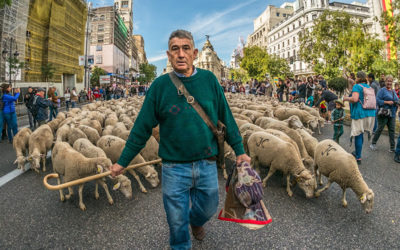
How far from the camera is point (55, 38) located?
32.0m

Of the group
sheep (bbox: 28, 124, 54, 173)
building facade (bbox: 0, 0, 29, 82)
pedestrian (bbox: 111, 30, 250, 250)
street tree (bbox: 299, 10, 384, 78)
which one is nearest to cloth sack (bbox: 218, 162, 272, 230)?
pedestrian (bbox: 111, 30, 250, 250)

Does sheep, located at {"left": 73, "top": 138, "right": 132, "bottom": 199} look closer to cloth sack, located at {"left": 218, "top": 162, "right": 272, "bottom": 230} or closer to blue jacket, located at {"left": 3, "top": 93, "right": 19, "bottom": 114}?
cloth sack, located at {"left": 218, "top": 162, "right": 272, "bottom": 230}

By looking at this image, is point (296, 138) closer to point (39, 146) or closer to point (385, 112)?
point (385, 112)

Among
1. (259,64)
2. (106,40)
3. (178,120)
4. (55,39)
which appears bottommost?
(178,120)

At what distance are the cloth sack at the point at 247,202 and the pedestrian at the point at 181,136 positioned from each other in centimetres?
15

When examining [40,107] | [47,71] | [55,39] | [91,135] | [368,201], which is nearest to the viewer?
[368,201]

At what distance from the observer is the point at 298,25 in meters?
63.2

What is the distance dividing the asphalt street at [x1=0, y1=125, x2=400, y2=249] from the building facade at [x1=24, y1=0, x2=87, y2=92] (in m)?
28.1

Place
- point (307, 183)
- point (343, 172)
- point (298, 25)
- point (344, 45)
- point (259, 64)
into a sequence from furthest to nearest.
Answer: point (298, 25), point (259, 64), point (344, 45), point (307, 183), point (343, 172)

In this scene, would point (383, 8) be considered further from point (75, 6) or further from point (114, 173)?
point (75, 6)

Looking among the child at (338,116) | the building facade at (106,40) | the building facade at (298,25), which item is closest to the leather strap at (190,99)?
the child at (338,116)

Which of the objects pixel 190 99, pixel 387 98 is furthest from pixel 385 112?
pixel 190 99

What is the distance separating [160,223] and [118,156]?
2094mm

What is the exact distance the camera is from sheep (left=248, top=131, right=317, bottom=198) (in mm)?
3799
